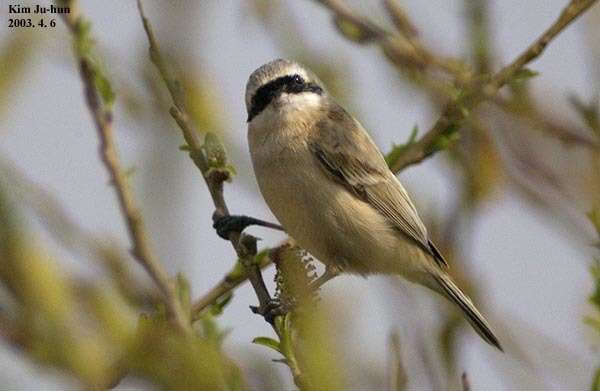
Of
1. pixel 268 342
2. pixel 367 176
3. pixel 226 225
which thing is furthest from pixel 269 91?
pixel 268 342

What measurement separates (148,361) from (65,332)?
0.14 metres

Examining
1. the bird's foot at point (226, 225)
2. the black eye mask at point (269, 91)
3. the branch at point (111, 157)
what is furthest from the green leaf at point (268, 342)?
the black eye mask at point (269, 91)

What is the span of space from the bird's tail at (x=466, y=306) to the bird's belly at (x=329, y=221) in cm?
21

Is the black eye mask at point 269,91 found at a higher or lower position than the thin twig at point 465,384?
higher

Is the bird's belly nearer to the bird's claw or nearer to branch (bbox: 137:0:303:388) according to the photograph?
the bird's claw

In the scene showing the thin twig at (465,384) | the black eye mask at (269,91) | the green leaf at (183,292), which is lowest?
the thin twig at (465,384)

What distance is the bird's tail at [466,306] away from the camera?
3.91 metres

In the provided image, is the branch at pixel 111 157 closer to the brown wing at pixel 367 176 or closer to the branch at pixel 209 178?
the branch at pixel 209 178

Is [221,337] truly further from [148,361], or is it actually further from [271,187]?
[271,187]

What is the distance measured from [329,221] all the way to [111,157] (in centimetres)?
248

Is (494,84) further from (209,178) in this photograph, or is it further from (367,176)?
(367,176)

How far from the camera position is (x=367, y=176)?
4.29 m

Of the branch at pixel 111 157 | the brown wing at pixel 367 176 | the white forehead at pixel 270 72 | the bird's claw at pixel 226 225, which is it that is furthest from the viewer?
the brown wing at pixel 367 176

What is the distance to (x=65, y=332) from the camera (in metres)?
1.06
